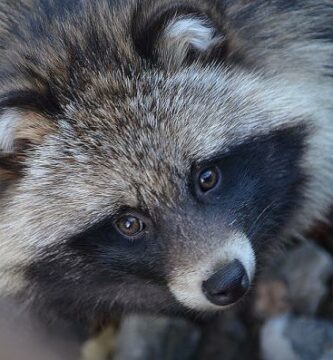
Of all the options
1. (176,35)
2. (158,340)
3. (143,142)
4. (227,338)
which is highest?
(176,35)

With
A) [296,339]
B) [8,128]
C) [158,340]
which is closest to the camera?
[8,128]

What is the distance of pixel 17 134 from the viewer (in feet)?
8.29

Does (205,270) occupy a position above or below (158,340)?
above

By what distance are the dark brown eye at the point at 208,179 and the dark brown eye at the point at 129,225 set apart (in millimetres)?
225

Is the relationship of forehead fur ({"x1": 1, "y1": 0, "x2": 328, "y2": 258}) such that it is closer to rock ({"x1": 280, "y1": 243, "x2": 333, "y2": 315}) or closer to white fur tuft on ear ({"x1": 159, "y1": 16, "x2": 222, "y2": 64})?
white fur tuft on ear ({"x1": 159, "y1": 16, "x2": 222, "y2": 64})

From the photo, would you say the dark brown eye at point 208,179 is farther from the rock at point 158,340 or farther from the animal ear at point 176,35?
the rock at point 158,340

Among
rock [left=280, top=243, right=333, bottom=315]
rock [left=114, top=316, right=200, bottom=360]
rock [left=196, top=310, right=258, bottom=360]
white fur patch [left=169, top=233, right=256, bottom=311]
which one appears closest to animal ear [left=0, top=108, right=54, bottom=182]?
white fur patch [left=169, top=233, right=256, bottom=311]

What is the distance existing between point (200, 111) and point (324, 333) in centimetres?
136

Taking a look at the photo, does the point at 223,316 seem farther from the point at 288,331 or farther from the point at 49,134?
the point at 49,134

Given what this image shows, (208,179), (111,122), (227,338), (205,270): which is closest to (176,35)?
(111,122)

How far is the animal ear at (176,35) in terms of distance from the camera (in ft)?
8.07

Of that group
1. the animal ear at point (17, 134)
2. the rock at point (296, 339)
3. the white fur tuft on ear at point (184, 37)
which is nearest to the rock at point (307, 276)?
the rock at point (296, 339)

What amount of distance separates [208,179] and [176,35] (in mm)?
455

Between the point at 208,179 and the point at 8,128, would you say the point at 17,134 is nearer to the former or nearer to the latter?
the point at 8,128
